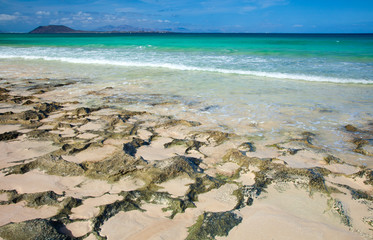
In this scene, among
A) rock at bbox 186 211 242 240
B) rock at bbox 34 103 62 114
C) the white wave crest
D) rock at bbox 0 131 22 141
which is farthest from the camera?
the white wave crest

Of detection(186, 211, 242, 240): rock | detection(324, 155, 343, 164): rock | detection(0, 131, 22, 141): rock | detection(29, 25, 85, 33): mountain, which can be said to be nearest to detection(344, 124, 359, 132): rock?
detection(324, 155, 343, 164): rock

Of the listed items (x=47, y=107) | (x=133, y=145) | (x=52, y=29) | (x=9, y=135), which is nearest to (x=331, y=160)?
(x=133, y=145)

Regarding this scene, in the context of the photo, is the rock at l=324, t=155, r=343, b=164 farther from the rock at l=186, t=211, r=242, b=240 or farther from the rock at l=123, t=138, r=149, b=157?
the rock at l=123, t=138, r=149, b=157

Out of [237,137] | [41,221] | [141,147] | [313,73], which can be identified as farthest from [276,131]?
[313,73]

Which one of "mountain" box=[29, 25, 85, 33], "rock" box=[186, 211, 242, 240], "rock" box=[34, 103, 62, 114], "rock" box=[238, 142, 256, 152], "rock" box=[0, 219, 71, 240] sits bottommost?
"rock" box=[186, 211, 242, 240]

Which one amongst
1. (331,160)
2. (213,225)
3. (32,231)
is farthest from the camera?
(331,160)

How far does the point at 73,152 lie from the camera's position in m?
3.30

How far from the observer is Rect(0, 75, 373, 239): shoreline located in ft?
6.82

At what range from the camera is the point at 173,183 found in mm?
→ 2664

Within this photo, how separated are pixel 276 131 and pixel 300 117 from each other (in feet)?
3.39

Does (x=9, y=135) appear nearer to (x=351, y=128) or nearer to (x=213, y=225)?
(x=213, y=225)

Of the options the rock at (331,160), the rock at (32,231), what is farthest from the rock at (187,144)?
the rock at (32,231)

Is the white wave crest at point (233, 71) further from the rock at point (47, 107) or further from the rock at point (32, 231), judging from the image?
the rock at point (32, 231)

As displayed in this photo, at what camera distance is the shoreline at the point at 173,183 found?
2078mm
